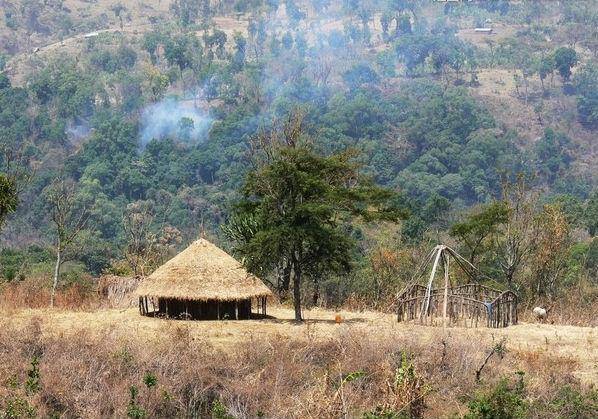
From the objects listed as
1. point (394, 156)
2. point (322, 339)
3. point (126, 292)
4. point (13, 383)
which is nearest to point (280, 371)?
point (322, 339)

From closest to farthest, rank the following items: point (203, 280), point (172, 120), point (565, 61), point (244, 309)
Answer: point (203, 280) → point (244, 309) → point (172, 120) → point (565, 61)

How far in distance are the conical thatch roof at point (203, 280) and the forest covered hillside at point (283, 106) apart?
12.0 m

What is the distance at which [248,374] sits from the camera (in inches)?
702

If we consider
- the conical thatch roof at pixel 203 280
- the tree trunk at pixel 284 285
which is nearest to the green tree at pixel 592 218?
the tree trunk at pixel 284 285

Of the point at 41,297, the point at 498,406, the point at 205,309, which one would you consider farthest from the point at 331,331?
the point at 41,297

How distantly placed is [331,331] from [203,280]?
370 centimetres

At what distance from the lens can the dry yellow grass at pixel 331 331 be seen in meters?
19.1

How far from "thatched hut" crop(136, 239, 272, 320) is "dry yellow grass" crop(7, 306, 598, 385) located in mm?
571

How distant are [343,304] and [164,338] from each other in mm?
9868

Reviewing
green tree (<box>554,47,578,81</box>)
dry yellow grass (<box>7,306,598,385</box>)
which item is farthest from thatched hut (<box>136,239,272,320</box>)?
green tree (<box>554,47,578,81</box>)

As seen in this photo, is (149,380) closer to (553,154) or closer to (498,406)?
(498,406)

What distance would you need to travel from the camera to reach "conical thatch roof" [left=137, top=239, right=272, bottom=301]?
22.8m

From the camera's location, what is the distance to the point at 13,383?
16.6 meters

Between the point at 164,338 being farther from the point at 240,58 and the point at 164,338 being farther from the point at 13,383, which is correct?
the point at 240,58
